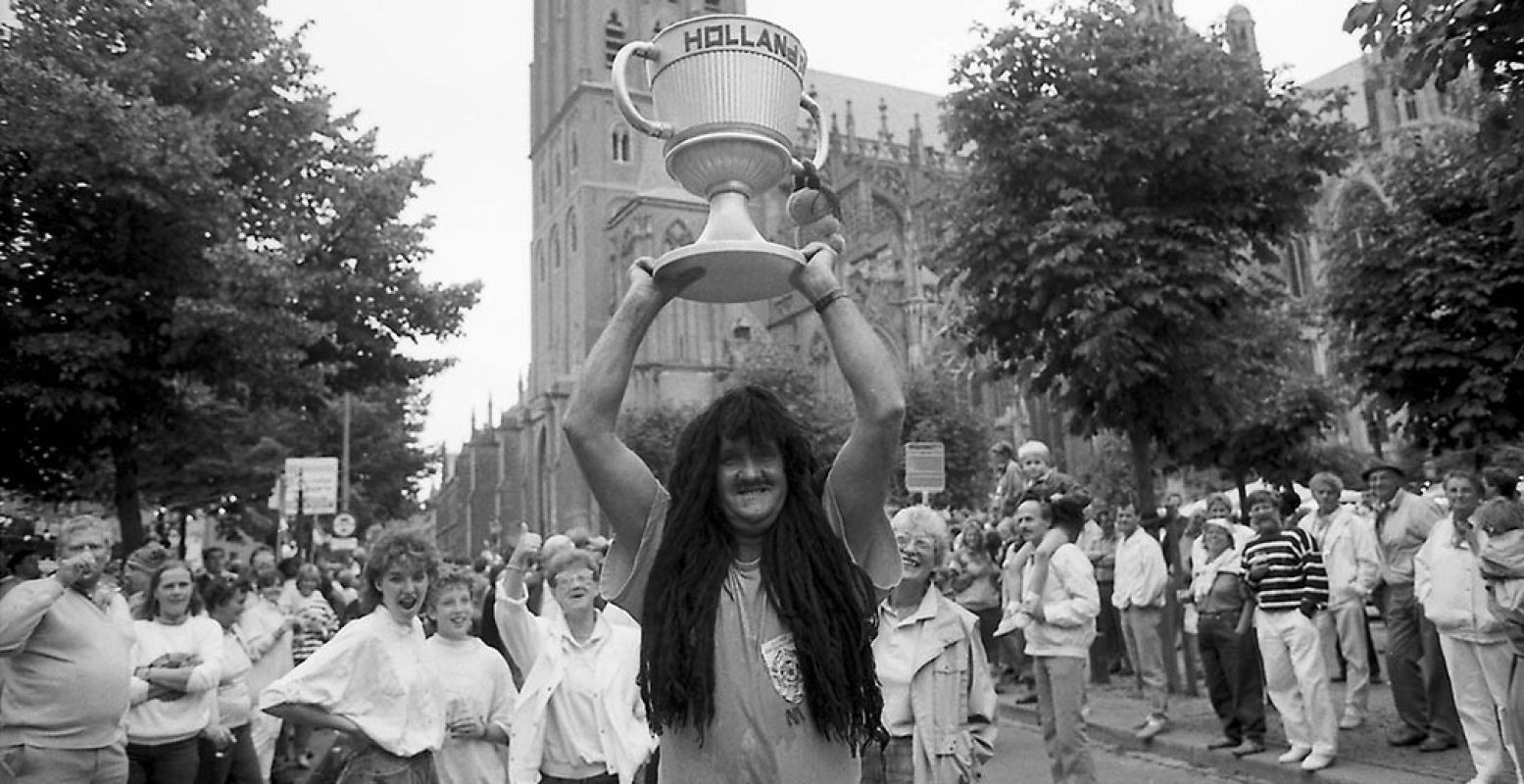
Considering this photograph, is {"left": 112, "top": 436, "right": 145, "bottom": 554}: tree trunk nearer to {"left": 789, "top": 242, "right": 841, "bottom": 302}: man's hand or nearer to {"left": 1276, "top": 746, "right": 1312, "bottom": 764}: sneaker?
{"left": 1276, "top": 746, "right": 1312, "bottom": 764}: sneaker

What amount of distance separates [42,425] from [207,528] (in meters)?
28.7

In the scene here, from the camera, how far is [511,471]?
79625 mm

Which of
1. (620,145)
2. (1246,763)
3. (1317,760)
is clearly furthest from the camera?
(620,145)

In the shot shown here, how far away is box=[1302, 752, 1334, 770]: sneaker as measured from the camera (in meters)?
7.16

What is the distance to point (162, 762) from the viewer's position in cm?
549

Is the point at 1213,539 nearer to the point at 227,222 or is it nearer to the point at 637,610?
the point at 637,610

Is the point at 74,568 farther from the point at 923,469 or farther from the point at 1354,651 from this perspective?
the point at 923,469

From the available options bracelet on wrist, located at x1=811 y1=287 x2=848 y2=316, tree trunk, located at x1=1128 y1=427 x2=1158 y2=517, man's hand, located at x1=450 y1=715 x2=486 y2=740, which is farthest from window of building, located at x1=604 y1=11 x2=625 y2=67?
bracelet on wrist, located at x1=811 y1=287 x2=848 y2=316

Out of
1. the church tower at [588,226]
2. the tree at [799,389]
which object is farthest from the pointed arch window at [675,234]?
the tree at [799,389]

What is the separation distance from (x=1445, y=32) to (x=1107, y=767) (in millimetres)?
5686

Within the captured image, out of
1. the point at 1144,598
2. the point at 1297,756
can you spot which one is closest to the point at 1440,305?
the point at 1144,598

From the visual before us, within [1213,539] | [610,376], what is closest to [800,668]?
[610,376]

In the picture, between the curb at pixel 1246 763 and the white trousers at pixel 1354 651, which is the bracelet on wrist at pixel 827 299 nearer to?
the curb at pixel 1246 763

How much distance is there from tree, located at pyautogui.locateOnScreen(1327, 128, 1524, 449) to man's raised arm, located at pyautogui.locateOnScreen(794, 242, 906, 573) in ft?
45.9
